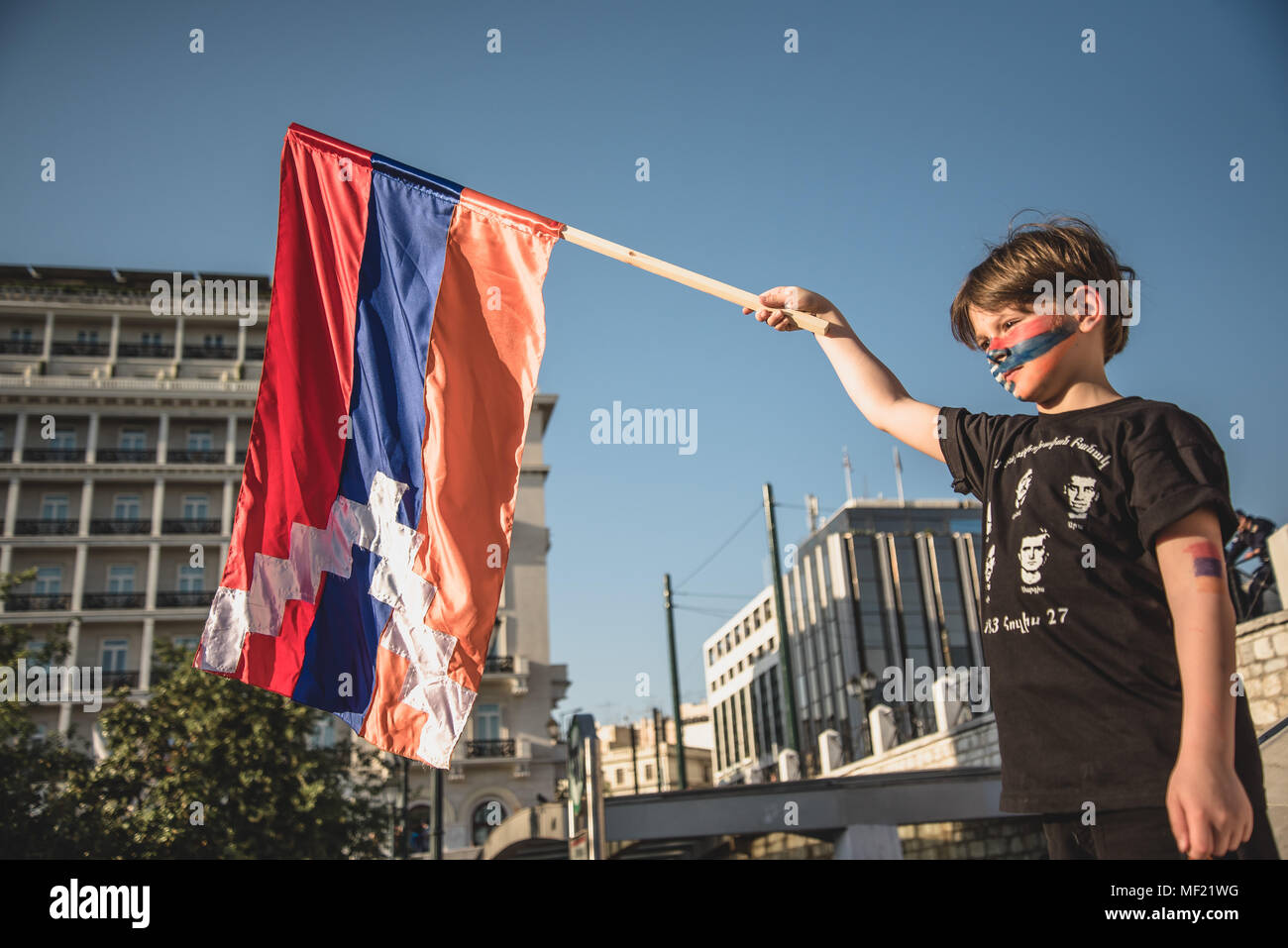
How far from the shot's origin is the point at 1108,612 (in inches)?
93.7

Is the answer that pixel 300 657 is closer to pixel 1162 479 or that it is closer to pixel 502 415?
pixel 502 415

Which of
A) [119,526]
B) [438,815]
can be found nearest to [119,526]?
[119,526]

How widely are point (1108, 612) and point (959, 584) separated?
7234 cm

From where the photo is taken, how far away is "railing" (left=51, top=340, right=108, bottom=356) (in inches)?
2031

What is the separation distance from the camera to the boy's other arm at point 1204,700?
2.14 m

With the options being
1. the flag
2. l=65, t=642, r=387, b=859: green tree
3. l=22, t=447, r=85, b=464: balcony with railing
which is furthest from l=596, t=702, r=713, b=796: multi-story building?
the flag

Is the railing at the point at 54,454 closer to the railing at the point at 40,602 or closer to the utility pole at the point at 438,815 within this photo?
the railing at the point at 40,602

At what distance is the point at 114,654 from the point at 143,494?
7.78 meters

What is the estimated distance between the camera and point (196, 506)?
50.3m

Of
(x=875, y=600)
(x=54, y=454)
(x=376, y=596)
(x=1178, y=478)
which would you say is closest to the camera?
(x=1178, y=478)

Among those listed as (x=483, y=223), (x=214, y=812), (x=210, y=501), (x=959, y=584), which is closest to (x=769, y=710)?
(x=959, y=584)

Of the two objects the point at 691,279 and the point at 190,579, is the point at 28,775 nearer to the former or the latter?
the point at 691,279
